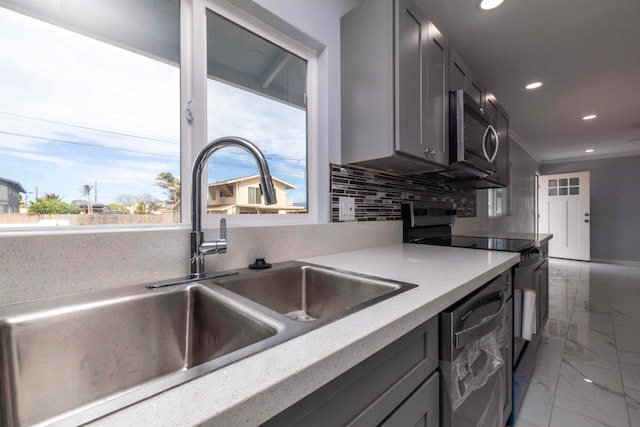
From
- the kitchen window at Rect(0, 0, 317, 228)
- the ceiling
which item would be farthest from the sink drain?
the ceiling

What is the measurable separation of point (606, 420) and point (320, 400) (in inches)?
77.2

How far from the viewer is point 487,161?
1861mm

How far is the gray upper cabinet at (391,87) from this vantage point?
1.24 m

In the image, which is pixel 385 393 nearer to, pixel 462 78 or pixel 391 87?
pixel 391 87

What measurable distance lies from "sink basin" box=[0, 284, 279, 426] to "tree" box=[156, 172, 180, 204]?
14.8 inches

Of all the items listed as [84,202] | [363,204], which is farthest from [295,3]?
[84,202]

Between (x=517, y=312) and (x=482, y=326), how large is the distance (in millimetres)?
736

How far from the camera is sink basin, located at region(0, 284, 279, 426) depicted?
0.51 meters

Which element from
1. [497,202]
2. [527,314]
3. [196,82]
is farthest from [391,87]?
[497,202]

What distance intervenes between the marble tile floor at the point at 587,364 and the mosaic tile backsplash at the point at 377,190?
134 cm

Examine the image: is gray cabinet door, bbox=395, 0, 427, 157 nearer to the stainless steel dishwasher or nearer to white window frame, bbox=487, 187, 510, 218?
the stainless steel dishwasher

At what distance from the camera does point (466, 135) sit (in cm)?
160

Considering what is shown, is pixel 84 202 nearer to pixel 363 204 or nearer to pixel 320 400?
pixel 320 400

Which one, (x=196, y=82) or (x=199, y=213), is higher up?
(x=196, y=82)
